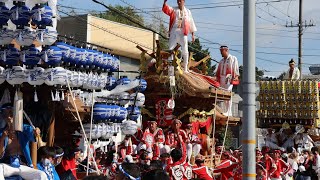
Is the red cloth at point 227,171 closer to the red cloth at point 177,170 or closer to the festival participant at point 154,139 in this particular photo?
the red cloth at point 177,170

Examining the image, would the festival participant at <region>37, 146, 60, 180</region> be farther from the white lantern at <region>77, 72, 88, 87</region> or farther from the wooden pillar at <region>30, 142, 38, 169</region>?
the white lantern at <region>77, 72, 88, 87</region>

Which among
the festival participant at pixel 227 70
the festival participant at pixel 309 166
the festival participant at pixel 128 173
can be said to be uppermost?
the festival participant at pixel 227 70

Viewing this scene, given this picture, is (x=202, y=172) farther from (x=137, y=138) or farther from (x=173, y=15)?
(x=173, y=15)

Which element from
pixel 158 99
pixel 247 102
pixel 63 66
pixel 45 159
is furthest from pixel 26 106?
pixel 158 99

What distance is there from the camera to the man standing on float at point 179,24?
47.2 ft

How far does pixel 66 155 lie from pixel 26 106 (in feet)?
4.48

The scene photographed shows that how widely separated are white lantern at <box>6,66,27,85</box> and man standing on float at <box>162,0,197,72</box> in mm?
6079

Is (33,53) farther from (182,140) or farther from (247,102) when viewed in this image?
(182,140)

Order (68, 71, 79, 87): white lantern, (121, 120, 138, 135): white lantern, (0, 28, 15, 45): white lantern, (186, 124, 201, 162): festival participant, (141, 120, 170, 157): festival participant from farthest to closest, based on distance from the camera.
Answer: (186, 124, 201, 162): festival participant < (141, 120, 170, 157): festival participant < (121, 120, 138, 135): white lantern < (68, 71, 79, 87): white lantern < (0, 28, 15, 45): white lantern

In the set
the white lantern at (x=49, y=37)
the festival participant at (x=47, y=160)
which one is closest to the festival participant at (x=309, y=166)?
the white lantern at (x=49, y=37)

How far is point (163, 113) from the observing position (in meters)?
14.8

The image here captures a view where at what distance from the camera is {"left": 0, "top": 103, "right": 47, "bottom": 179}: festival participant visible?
646 cm

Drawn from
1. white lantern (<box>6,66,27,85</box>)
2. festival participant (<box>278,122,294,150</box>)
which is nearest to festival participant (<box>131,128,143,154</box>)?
white lantern (<box>6,66,27,85</box>)

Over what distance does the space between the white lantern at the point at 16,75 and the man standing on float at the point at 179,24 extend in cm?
608
